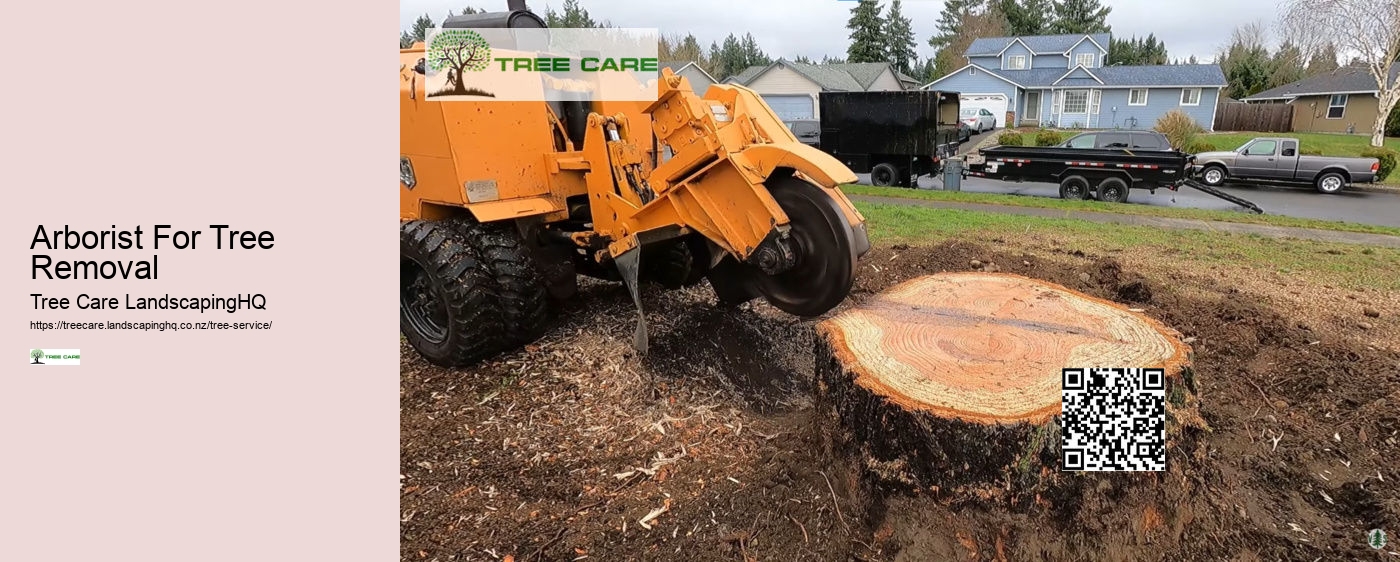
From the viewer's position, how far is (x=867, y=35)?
54844 millimetres

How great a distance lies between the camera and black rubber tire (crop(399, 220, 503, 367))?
429cm

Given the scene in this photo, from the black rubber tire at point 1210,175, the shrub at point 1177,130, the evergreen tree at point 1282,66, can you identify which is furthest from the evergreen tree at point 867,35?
the black rubber tire at point 1210,175

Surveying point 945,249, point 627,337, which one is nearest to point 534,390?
point 627,337

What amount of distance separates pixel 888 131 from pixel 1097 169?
4130mm

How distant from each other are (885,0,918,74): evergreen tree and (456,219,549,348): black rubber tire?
198 ft

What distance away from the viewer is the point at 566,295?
4.82 m

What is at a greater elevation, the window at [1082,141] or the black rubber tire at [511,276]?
the window at [1082,141]

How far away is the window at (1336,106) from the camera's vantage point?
3647 centimetres

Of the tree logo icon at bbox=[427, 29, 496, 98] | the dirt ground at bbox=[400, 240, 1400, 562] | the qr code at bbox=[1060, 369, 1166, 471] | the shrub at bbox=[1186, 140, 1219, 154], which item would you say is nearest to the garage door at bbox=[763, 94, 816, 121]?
the shrub at bbox=[1186, 140, 1219, 154]

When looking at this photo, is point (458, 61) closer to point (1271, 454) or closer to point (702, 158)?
point (702, 158)

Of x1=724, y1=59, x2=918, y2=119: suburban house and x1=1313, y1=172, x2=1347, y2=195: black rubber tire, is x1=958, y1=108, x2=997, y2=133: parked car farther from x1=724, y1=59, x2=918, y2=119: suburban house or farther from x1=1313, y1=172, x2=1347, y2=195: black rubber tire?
x1=1313, y1=172, x2=1347, y2=195: black rubber tire

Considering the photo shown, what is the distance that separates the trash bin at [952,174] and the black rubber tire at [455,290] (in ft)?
42.1

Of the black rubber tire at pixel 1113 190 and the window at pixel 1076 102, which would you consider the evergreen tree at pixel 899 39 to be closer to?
the window at pixel 1076 102

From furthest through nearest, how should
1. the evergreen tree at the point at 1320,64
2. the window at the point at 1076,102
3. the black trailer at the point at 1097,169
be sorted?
the evergreen tree at the point at 1320,64 < the window at the point at 1076,102 < the black trailer at the point at 1097,169
